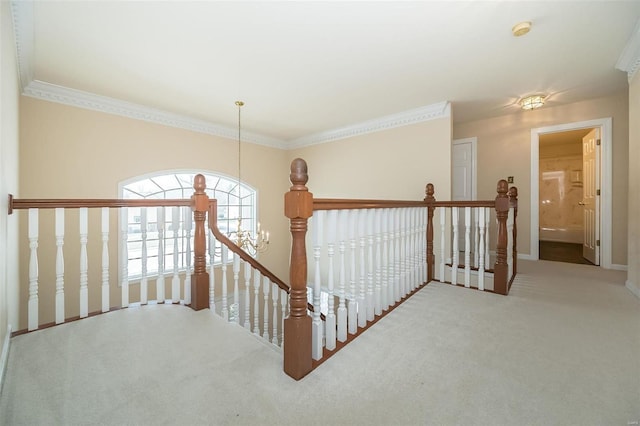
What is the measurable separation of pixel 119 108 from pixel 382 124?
3881mm

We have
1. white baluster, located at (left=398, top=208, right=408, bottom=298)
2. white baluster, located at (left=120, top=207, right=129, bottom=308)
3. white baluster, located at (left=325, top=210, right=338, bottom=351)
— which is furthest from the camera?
white baluster, located at (left=398, top=208, right=408, bottom=298)

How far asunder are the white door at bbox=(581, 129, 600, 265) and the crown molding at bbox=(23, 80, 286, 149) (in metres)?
5.58

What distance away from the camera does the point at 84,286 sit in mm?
1838

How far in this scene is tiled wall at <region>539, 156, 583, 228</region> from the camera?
645 cm

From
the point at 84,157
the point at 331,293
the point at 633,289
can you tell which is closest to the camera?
the point at 331,293

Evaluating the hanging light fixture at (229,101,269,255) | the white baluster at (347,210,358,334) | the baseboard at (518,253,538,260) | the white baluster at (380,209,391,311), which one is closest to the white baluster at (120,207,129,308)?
the hanging light fixture at (229,101,269,255)

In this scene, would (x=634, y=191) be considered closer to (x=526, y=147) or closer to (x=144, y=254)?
(x=526, y=147)

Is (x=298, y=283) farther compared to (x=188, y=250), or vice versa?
(x=188, y=250)

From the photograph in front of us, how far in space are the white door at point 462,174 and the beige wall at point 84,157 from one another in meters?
4.31

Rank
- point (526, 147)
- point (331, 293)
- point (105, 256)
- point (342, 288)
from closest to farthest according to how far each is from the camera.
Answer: point (331, 293) < point (342, 288) < point (105, 256) < point (526, 147)

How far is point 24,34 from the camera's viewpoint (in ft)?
6.83

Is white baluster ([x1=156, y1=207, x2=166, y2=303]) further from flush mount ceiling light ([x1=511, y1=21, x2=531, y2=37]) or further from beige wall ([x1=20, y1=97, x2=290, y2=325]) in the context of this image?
flush mount ceiling light ([x1=511, y1=21, x2=531, y2=37])

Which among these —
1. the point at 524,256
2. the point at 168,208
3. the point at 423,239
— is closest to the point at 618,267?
the point at 524,256

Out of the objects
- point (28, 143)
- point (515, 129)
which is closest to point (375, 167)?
point (515, 129)
